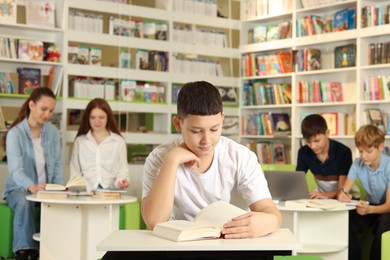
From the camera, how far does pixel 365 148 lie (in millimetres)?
4898

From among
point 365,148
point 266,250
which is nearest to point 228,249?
point 266,250

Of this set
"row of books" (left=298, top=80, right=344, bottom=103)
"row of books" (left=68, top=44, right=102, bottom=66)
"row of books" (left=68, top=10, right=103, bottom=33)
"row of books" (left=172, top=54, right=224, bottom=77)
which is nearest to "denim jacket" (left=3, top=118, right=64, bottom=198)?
"row of books" (left=68, top=44, right=102, bottom=66)

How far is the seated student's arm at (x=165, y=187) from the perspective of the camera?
238 cm

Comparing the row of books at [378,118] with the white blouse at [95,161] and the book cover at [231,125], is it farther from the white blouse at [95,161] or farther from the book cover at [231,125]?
the white blouse at [95,161]

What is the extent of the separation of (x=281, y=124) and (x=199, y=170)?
17.8ft

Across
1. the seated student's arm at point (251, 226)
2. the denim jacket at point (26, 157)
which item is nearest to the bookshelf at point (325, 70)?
the denim jacket at point (26, 157)

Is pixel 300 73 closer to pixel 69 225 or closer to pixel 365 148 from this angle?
pixel 365 148

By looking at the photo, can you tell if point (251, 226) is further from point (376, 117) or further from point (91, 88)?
point (91, 88)

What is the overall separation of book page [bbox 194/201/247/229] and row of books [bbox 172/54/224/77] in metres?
5.58

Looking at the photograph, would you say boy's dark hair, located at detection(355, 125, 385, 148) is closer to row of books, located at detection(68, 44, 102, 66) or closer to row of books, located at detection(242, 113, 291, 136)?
row of books, located at detection(242, 113, 291, 136)

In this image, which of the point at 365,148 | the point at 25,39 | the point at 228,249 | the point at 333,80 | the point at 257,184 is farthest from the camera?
the point at 333,80

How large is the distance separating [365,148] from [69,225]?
2.25 m

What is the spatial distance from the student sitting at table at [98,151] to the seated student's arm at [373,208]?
1972 millimetres

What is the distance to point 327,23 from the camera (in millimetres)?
7383
